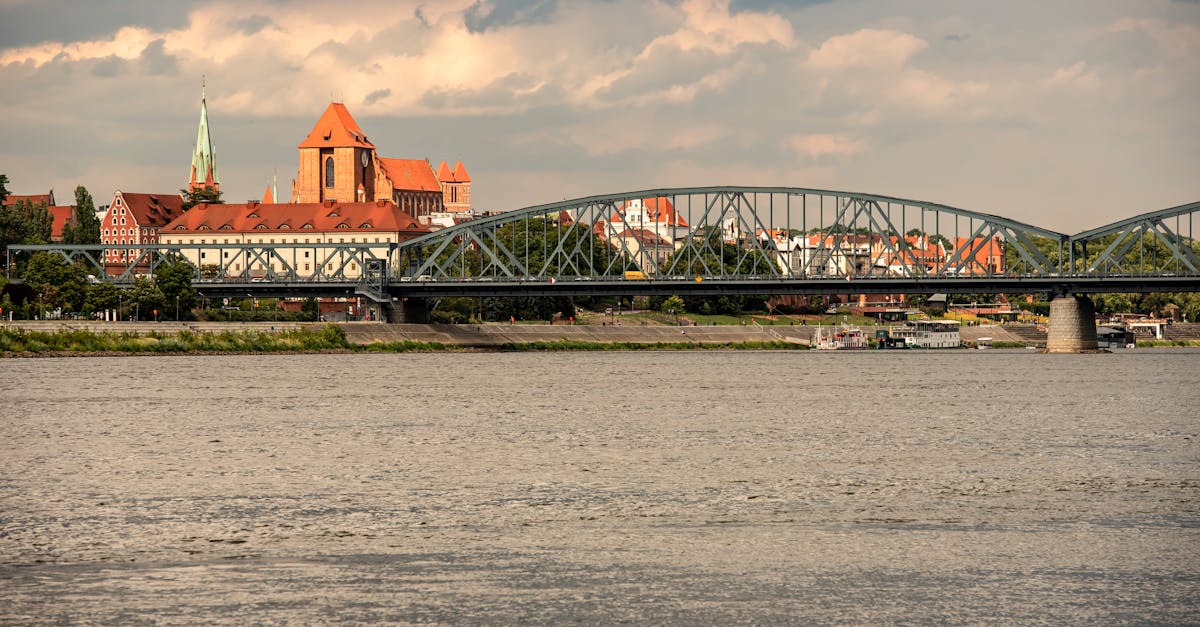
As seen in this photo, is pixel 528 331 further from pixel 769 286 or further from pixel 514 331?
pixel 769 286

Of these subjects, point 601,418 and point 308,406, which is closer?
point 601,418

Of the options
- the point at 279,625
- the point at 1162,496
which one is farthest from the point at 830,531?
the point at 279,625

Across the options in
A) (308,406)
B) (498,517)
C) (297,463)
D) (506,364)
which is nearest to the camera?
(498,517)

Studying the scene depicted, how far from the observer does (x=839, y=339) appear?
147500 mm

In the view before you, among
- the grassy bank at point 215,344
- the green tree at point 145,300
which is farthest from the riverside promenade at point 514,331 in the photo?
the green tree at point 145,300

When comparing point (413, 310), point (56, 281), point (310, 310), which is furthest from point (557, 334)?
point (56, 281)

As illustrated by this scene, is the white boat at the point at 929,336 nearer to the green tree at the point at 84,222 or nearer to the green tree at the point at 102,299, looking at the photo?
the green tree at the point at 102,299

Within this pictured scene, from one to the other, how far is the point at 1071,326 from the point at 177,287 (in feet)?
212

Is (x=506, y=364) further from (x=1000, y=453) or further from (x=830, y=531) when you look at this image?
(x=830, y=531)

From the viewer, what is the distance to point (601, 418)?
45.6 metres

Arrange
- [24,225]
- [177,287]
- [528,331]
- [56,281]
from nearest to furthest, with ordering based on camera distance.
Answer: [177,287], [56,281], [528,331], [24,225]

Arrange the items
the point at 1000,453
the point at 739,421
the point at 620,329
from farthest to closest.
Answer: the point at 620,329 < the point at 739,421 < the point at 1000,453

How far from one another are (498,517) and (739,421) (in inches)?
850

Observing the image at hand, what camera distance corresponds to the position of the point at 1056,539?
2147 centimetres
